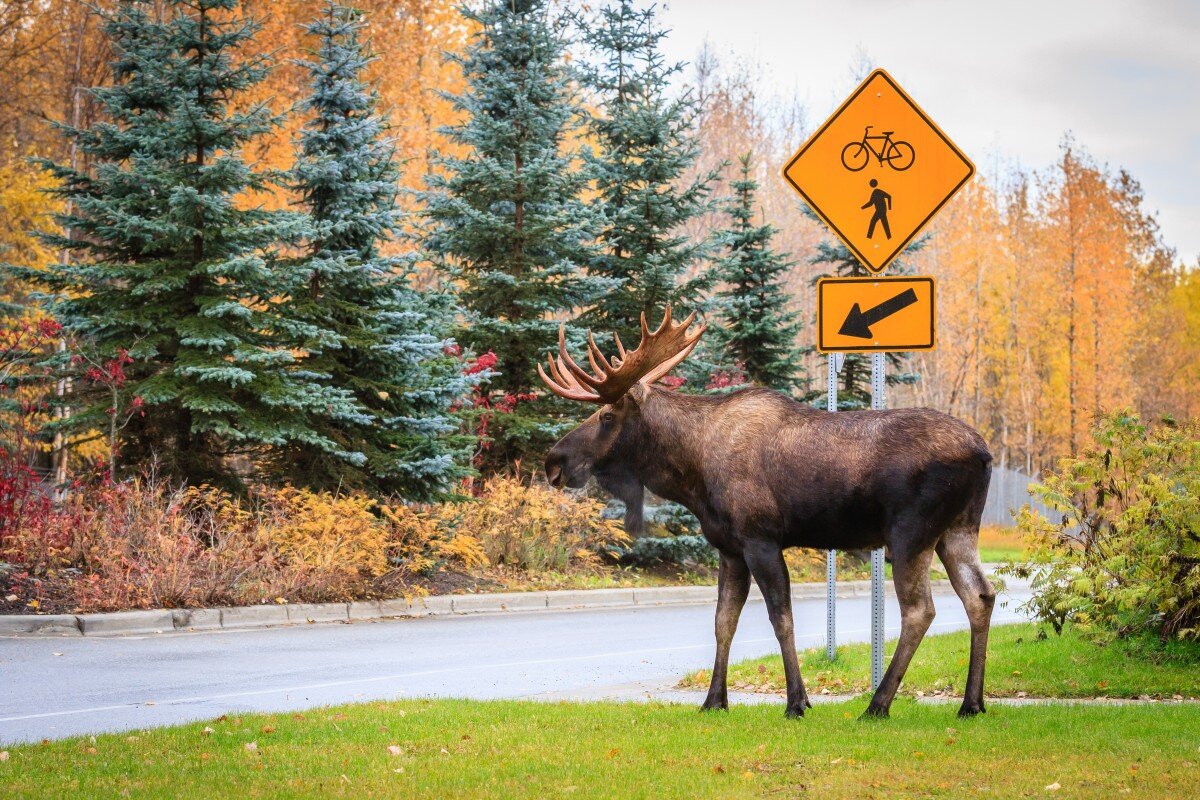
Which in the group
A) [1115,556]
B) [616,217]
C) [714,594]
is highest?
[616,217]

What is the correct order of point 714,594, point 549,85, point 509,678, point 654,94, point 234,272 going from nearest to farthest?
point 509,678, point 234,272, point 714,594, point 549,85, point 654,94

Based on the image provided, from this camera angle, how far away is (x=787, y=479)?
7977 millimetres

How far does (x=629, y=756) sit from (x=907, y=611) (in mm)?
2116

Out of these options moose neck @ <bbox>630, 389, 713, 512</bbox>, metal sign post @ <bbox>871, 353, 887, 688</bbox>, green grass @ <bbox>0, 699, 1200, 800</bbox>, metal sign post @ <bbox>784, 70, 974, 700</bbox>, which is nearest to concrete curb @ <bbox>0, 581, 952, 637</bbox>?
green grass @ <bbox>0, 699, 1200, 800</bbox>

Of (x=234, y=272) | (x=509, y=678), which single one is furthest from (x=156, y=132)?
(x=509, y=678)

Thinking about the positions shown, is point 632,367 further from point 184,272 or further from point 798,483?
point 184,272

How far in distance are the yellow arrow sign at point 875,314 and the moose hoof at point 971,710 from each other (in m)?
2.33

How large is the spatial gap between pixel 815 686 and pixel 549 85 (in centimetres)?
1450

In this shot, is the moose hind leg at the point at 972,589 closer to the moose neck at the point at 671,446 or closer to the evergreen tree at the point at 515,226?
the moose neck at the point at 671,446

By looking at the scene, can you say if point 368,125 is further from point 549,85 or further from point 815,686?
point 815,686

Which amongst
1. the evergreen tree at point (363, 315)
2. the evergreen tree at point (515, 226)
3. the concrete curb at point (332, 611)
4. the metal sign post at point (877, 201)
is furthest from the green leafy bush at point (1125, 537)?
the evergreen tree at point (515, 226)

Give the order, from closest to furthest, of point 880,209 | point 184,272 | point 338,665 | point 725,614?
point 725,614, point 880,209, point 338,665, point 184,272

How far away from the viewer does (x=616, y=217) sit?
23.2 meters

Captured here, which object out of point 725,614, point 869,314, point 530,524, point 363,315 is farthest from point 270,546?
point 869,314
